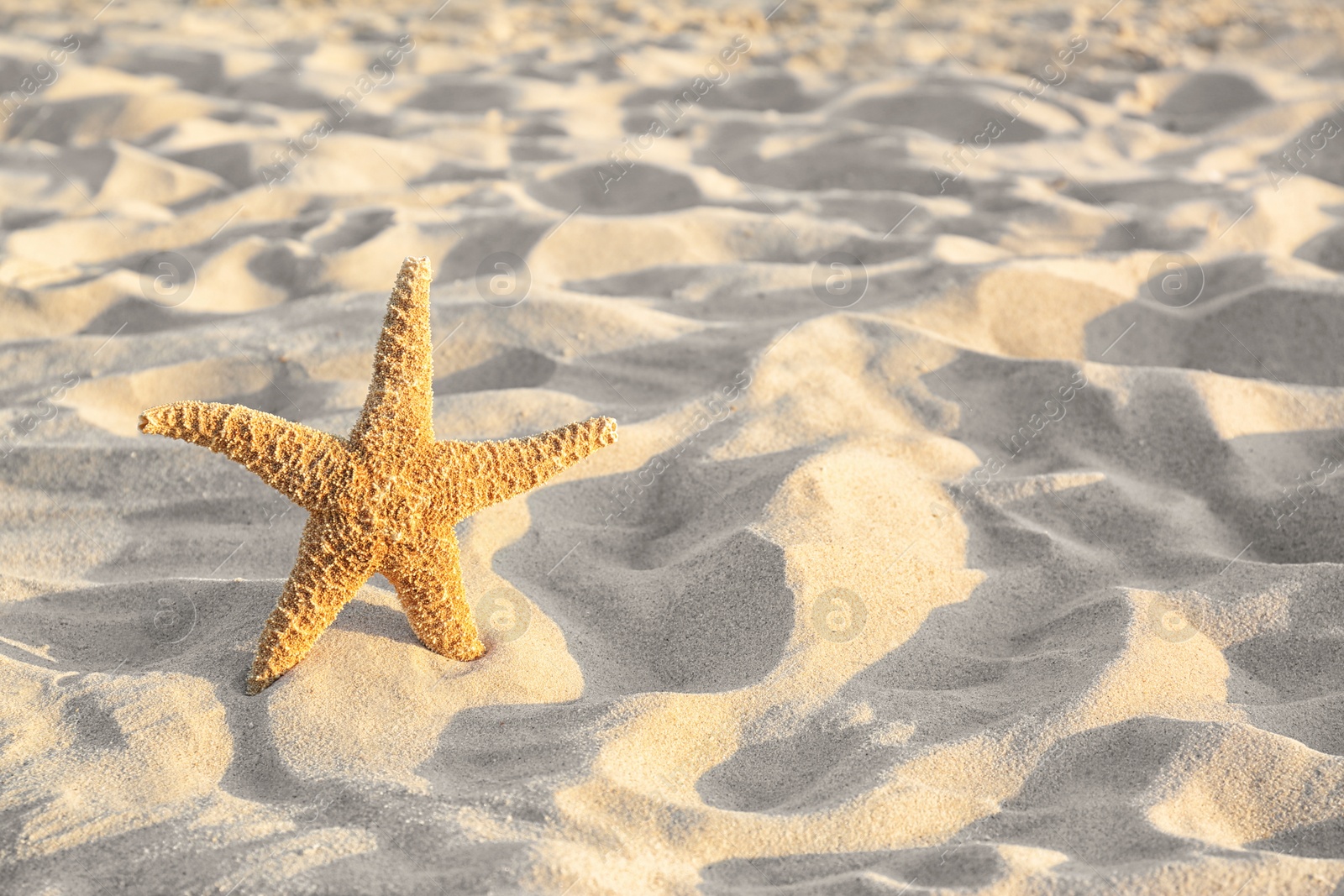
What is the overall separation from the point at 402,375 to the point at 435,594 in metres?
0.47

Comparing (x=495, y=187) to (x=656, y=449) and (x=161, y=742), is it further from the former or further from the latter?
(x=161, y=742)

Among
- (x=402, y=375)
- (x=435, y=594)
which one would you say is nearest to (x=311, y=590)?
(x=435, y=594)

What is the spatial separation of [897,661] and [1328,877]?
2.93 ft

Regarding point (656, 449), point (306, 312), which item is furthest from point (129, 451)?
point (656, 449)

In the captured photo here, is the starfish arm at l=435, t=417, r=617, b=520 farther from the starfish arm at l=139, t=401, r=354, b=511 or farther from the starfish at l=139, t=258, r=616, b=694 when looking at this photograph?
the starfish arm at l=139, t=401, r=354, b=511

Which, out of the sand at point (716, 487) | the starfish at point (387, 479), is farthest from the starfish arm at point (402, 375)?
the sand at point (716, 487)

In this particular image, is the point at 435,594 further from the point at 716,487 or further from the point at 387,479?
the point at 716,487

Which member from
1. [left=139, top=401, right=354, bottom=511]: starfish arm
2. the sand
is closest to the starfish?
[left=139, top=401, right=354, bottom=511]: starfish arm

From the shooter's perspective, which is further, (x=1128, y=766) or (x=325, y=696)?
(x=325, y=696)

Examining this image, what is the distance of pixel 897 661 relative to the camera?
2.44m

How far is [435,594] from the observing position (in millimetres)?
2336

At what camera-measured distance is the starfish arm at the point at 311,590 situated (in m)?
2.27

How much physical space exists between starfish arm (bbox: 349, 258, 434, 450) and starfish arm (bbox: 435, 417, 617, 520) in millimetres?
91

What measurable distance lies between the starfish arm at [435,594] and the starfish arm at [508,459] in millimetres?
100
